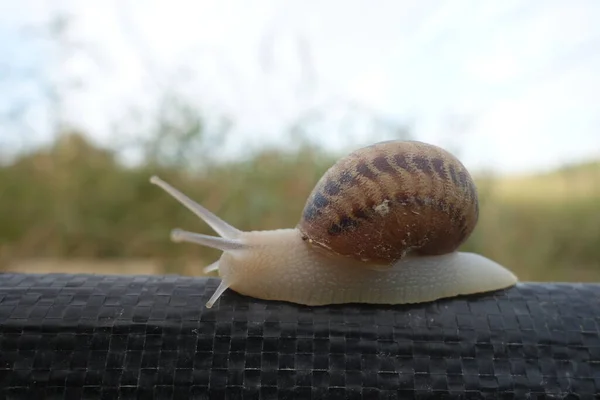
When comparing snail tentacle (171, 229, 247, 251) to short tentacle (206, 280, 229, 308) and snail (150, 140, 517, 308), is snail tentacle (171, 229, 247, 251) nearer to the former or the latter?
snail (150, 140, 517, 308)

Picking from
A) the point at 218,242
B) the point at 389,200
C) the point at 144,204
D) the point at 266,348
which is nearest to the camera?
the point at 266,348

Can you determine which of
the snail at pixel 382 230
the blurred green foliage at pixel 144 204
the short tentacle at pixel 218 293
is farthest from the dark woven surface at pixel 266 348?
the blurred green foliage at pixel 144 204

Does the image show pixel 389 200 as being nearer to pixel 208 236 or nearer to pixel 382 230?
pixel 382 230

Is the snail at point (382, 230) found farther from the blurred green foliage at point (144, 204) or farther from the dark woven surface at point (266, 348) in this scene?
the blurred green foliage at point (144, 204)

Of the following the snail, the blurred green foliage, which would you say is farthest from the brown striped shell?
the blurred green foliage

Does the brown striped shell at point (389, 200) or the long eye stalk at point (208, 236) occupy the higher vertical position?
the brown striped shell at point (389, 200)

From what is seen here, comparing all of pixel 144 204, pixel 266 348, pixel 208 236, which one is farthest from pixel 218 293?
pixel 144 204

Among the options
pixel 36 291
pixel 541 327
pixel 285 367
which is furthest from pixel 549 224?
pixel 36 291
